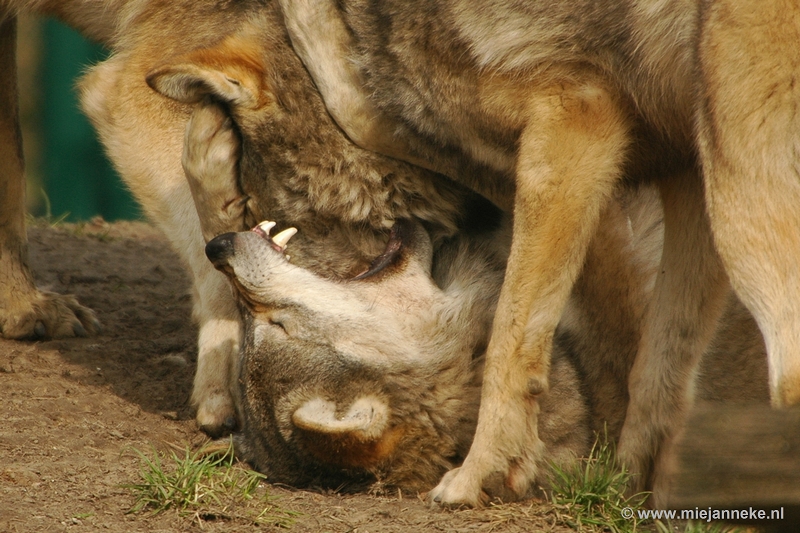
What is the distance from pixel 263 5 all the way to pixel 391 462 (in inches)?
89.6

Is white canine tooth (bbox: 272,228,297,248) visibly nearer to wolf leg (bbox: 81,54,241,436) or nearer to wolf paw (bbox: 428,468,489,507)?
wolf leg (bbox: 81,54,241,436)

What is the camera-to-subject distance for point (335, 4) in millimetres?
4281

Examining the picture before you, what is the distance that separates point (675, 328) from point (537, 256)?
0.70 m

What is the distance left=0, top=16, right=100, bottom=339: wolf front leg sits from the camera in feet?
16.9

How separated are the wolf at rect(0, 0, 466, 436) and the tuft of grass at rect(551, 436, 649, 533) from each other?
4.42 feet

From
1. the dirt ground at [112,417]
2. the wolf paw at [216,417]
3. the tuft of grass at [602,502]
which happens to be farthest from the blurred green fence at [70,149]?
the tuft of grass at [602,502]

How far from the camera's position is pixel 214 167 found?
4.32m

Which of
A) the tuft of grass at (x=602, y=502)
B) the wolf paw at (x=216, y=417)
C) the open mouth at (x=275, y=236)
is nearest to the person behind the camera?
the tuft of grass at (x=602, y=502)

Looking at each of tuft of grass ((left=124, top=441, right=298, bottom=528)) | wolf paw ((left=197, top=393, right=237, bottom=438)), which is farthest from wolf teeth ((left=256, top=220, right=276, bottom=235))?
tuft of grass ((left=124, top=441, right=298, bottom=528))

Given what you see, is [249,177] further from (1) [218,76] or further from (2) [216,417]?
(2) [216,417]

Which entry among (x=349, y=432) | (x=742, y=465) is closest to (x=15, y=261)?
(x=349, y=432)

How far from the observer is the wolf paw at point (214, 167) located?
4309mm

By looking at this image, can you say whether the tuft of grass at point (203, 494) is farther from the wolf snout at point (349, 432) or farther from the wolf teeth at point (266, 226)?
the wolf teeth at point (266, 226)

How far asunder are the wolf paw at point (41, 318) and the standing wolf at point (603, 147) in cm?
217
